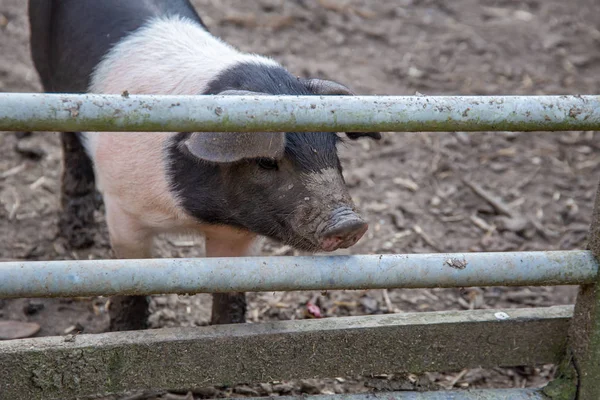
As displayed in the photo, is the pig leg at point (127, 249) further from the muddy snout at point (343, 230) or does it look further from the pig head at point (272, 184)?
the muddy snout at point (343, 230)

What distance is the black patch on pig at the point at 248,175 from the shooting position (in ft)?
10.5

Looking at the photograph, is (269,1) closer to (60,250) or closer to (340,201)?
(60,250)

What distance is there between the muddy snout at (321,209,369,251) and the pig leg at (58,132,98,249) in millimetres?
2036

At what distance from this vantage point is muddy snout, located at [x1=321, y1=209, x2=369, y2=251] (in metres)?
2.96

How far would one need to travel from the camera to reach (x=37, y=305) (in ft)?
13.5

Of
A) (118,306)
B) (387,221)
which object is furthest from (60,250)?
(387,221)

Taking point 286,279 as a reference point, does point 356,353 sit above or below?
below

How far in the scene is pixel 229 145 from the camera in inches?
116

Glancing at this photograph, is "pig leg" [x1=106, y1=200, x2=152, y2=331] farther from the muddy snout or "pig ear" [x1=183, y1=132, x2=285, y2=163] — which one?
the muddy snout

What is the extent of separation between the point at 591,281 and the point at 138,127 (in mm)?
1699

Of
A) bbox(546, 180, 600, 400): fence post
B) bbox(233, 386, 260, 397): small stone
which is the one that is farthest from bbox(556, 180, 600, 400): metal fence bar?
bbox(233, 386, 260, 397): small stone

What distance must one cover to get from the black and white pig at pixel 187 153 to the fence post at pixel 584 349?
33.6 inches

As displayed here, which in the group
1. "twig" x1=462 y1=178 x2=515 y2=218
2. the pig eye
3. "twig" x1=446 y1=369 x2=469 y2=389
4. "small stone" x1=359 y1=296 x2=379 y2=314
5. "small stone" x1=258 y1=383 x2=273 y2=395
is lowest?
"small stone" x1=258 y1=383 x2=273 y2=395

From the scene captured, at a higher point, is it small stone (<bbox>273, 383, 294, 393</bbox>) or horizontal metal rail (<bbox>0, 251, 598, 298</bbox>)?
horizontal metal rail (<bbox>0, 251, 598, 298</bbox>)
